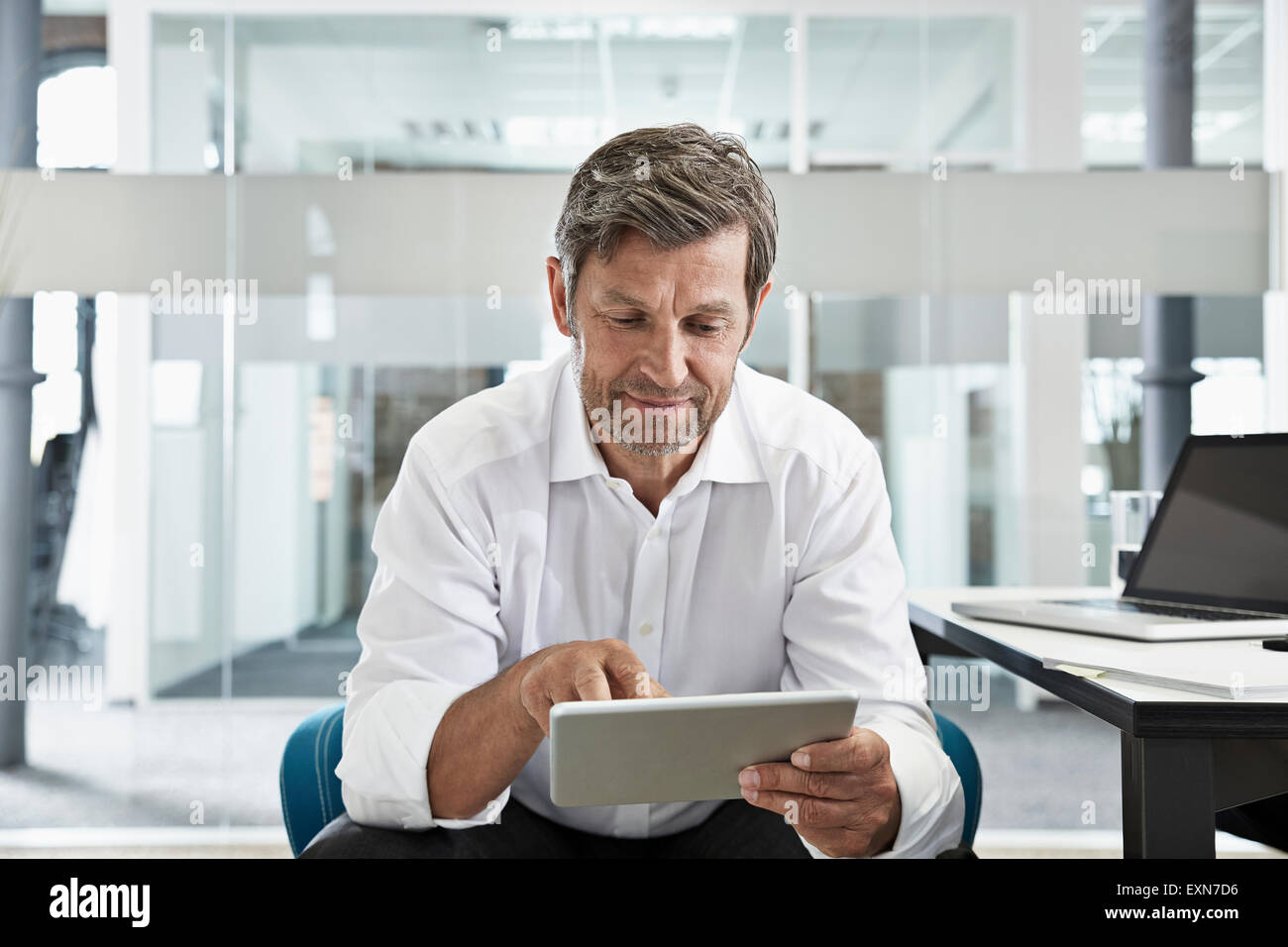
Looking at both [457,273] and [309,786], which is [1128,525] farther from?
[457,273]

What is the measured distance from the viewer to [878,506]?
1473mm

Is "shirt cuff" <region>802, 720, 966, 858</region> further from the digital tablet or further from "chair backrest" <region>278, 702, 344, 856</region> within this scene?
"chair backrest" <region>278, 702, 344, 856</region>

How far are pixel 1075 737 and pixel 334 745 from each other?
273 centimetres

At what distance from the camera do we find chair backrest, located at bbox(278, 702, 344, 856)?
4.73 ft

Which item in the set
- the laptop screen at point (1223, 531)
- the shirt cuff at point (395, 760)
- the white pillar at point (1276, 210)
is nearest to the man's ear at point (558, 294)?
the shirt cuff at point (395, 760)

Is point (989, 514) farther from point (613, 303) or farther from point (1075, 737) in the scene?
point (613, 303)

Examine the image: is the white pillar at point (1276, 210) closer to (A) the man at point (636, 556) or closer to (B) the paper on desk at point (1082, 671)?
(A) the man at point (636, 556)

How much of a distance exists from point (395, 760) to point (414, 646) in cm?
16

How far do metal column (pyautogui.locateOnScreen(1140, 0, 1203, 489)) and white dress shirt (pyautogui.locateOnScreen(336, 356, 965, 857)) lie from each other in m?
2.13

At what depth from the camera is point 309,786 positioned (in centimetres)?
145

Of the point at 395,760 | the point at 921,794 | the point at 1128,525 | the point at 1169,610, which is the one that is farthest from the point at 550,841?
the point at 1128,525

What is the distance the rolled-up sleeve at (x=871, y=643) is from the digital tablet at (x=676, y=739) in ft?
0.97
